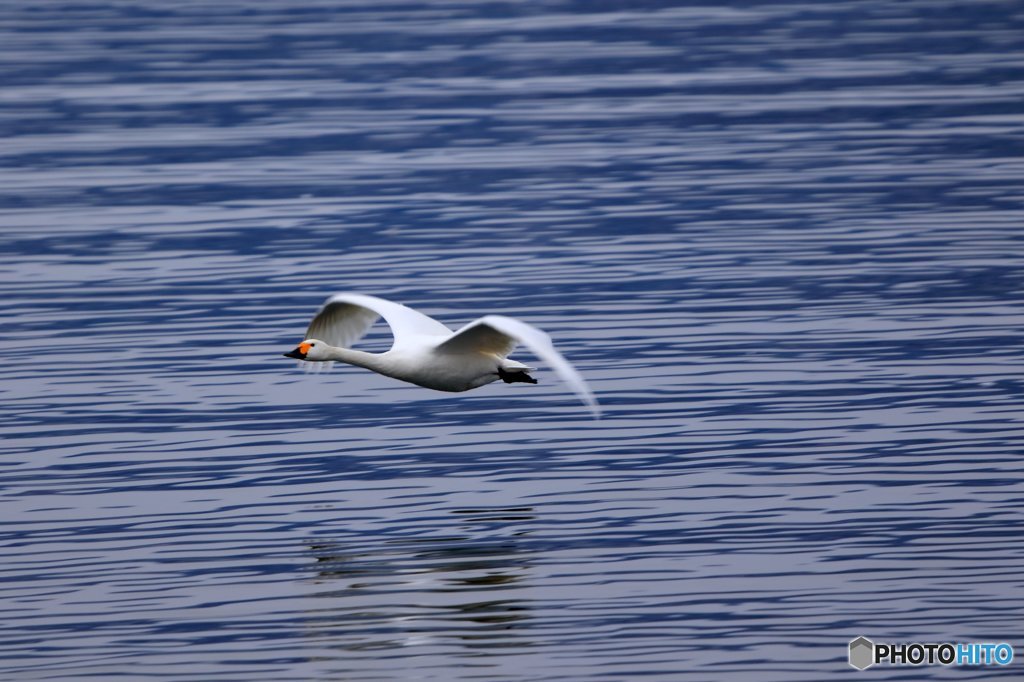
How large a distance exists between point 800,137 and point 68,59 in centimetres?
2384

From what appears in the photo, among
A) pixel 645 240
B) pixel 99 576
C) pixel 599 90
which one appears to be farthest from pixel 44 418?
pixel 599 90

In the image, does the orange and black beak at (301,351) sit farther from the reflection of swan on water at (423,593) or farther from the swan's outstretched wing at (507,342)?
the reflection of swan on water at (423,593)

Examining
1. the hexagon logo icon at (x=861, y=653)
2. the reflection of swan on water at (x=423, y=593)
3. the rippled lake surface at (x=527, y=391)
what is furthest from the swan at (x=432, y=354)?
the hexagon logo icon at (x=861, y=653)

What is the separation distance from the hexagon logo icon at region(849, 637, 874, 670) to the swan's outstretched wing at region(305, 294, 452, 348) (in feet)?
18.1

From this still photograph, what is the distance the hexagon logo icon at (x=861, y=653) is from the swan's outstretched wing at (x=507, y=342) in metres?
2.25

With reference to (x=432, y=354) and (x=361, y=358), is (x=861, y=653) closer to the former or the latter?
(x=432, y=354)

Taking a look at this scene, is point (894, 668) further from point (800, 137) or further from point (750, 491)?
point (800, 137)

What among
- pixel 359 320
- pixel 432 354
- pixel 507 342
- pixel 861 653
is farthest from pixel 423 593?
pixel 359 320

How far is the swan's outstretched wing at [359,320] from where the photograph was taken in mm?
16406

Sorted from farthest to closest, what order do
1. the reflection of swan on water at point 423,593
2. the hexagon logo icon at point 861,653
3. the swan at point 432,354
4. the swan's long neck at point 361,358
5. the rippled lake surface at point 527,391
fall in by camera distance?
the swan's long neck at point 361,358, the swan at point 432,354, the rippled lake surface at point 527,391, the reflection of swan on water at point 423,593, the hexagon logo icon at point 861,653

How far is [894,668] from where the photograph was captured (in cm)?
1168

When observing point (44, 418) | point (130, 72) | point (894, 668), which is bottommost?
point (894, 668)

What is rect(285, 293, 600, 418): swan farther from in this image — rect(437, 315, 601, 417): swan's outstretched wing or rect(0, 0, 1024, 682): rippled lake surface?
A: rect(0, 0, 1024, 682): rippled lake surface

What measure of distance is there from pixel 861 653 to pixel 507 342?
4.95 meters
